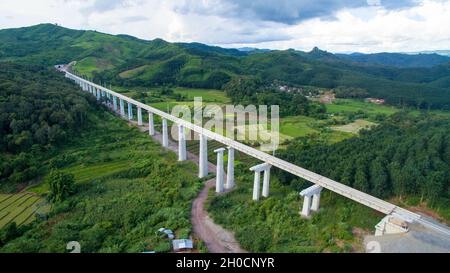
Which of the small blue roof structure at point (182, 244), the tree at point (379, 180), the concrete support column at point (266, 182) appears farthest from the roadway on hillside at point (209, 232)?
the tree at point (379, 180)

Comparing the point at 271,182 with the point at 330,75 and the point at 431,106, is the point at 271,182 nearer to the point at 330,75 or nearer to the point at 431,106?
the point at 431,106

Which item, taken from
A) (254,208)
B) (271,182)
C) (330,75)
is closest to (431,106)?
(330,75)

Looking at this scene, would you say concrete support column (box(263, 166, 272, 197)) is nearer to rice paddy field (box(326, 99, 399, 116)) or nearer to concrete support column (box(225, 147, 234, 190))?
concrete support column (box(225, 147, 234, 190))

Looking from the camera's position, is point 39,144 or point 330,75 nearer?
point 39,144

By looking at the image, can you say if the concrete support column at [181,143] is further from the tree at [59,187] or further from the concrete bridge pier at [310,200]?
the concrete bridge pier at [310,200]

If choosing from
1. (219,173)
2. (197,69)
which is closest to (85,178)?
(219,173)

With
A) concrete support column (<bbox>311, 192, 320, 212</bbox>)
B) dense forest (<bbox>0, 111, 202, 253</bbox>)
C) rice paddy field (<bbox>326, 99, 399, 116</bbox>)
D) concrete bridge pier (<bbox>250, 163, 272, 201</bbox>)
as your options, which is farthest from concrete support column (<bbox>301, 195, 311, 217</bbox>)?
rice paddy field (<bbox>326, 99, 399, 116</bbox>)

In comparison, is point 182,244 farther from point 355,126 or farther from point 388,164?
point 355,126
